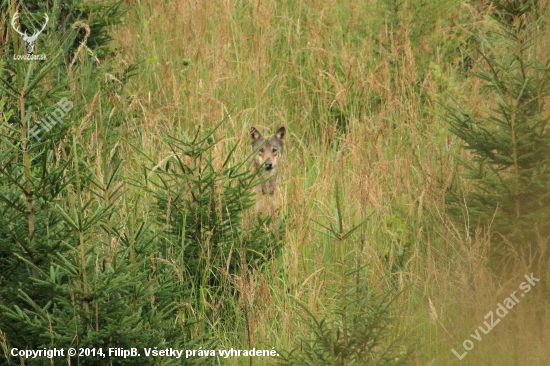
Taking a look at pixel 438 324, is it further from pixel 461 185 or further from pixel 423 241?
pixel 461 185

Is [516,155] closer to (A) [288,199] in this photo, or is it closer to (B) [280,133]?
(A) [288,199]

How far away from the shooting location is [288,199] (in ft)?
18.3

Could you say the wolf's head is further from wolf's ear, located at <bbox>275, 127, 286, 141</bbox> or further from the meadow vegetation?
the meadow vegetation

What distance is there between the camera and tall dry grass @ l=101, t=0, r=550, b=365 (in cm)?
423

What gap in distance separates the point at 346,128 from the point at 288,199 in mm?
1427

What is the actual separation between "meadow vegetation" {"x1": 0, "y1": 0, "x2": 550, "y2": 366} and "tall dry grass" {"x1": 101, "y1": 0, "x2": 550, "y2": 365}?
0.02 meters

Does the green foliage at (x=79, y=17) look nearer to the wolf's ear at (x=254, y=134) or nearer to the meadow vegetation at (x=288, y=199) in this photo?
the meadow vegetation at (x=288, y=199)

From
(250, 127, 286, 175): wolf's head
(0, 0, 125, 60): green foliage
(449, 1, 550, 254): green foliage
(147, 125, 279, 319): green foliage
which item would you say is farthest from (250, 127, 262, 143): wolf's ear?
(449, 1, 550, 254): green foliage

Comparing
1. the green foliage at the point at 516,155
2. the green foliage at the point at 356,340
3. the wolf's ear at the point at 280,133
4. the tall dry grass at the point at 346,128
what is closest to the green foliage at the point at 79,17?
the tall dry grass at the point at 346,128

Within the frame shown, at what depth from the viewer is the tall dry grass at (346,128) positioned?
4.23 metres

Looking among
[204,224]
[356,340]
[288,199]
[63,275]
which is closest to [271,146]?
[288,199]

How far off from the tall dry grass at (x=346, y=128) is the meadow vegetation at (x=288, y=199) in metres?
0.02

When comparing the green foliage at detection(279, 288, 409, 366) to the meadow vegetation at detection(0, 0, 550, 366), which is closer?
the green foliage at detection(279, 288, 409, 366)

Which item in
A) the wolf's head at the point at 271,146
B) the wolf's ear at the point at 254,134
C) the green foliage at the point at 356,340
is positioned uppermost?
the wolf's ear at the point at 254,134
